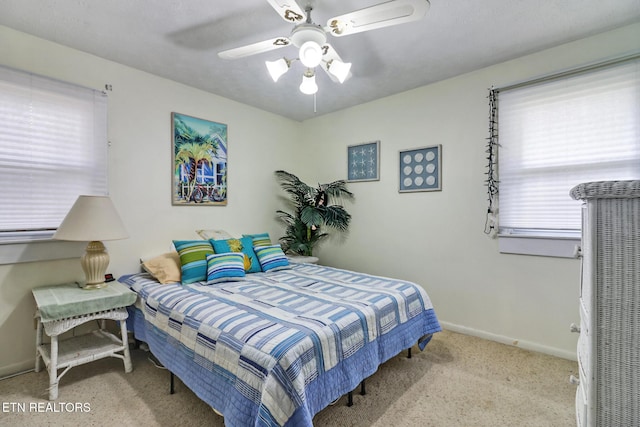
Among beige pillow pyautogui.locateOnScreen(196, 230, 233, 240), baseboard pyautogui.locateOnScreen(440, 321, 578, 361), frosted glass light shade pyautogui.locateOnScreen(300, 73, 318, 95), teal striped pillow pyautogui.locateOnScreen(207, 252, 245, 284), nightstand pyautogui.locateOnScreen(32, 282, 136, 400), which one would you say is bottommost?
baseboard pyautogui.locateOnScreen(440, 321, 578, 361)

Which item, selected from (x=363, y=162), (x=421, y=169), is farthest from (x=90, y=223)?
(x=421, y=169)

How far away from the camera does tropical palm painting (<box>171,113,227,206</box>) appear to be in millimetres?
2994

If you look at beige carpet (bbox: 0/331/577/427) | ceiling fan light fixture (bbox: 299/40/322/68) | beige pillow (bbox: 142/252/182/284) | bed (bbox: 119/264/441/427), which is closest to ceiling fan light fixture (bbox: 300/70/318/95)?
ceiling fan light fixture (bbox: 299/40/322/68)

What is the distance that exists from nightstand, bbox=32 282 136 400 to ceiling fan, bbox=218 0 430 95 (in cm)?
190

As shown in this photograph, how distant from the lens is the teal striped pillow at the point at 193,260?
2438 mm

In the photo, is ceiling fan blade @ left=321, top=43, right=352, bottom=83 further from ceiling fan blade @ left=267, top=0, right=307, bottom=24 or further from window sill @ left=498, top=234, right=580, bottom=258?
window sill @ left=498, top=234, right=580, bottom=258

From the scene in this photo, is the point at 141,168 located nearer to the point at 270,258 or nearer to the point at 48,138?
the point at 48,138

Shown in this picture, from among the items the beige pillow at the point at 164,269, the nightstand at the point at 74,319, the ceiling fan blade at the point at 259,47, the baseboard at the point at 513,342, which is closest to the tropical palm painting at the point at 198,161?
the beige pillow at the point at 164,269

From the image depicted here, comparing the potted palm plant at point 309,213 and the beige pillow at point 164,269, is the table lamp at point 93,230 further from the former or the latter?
the potted palm plant at point 309,213

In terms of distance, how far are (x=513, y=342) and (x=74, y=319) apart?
344 cm

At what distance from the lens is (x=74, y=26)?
2.10 m

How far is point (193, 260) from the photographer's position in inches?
98.4

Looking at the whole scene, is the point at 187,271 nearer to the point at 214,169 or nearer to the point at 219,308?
the point at 219,308

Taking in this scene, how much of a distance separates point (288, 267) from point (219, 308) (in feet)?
4.11
